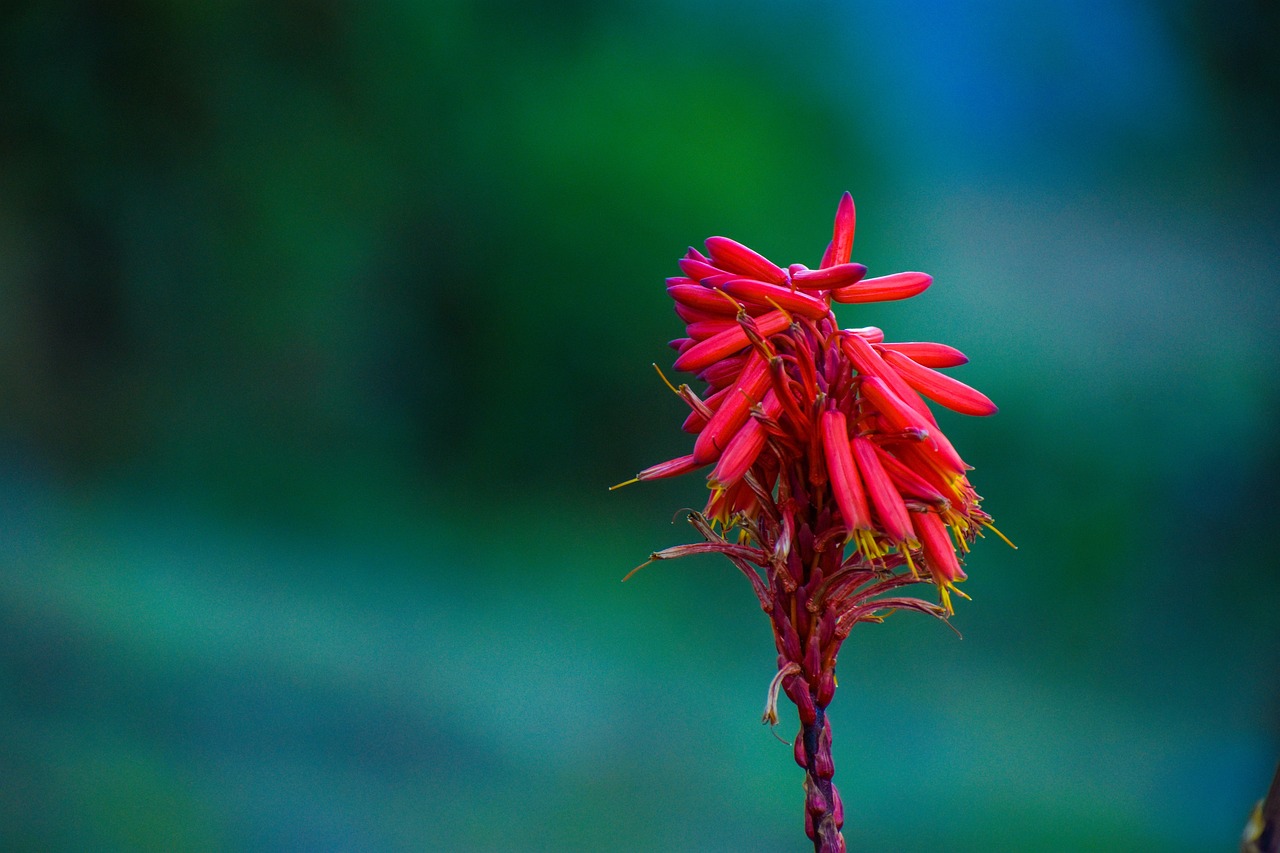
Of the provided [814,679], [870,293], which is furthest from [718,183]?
[814,679]

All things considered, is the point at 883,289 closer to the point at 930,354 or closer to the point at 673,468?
the point at 930,354

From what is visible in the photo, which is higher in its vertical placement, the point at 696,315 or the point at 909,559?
the point at 696,315

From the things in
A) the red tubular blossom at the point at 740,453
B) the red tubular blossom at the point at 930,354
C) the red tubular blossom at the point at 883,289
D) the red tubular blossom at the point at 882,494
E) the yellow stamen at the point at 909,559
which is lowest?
the yellow stamen at the point at 909,559

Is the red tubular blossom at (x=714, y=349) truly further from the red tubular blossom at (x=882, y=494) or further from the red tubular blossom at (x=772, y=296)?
the red tubular blossom at (x=882, y=494)

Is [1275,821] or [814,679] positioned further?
[814,679]

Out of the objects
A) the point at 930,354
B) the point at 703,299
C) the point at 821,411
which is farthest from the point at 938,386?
the point at 703,299

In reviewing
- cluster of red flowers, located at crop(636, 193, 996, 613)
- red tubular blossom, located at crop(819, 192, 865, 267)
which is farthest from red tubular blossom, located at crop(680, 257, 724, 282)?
red tubular blossom, located at crop(819, 192, 865, 267)

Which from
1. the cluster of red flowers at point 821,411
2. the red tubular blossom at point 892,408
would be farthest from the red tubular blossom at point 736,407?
the red tubular blossom at point 892,408

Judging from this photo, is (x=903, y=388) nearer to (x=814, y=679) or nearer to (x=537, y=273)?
(x=814, y=679)
